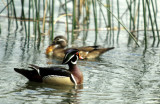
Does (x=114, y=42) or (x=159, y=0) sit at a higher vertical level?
(x=159, y=0)

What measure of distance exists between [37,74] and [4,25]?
7734 mm

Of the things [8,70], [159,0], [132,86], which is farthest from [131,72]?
[159,0]

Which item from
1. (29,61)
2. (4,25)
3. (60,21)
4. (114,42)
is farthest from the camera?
(60,21)

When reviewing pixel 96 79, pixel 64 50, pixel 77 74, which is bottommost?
pixel 96 79

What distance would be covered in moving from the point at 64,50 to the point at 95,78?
321cm

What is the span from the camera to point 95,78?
8.70m

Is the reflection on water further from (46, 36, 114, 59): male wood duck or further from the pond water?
(46, 36, 114, 59): male wood duck

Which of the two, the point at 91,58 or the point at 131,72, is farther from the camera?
the point at 91,58

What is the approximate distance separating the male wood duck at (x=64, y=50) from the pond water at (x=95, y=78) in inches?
7.6

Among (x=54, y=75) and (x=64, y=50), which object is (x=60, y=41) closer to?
(x=64, y=50)

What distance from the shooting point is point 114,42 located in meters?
13.9

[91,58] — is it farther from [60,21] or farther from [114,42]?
[60,21]

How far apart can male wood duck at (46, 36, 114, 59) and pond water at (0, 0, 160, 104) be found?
0.64 feet

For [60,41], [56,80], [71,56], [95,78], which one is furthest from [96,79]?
[60,41]
